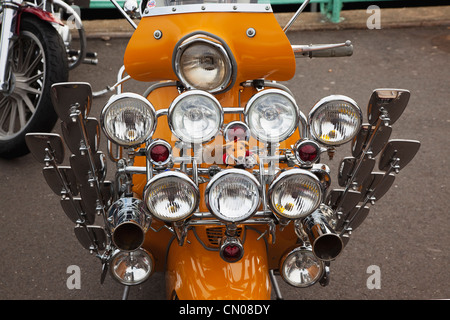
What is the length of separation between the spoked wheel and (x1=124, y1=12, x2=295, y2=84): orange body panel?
6.28 feet

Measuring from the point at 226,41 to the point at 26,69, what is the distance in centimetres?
265

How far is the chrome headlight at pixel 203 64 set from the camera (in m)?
2.03

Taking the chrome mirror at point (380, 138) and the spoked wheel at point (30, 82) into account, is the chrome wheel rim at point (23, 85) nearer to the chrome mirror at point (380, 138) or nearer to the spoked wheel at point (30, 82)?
the spoked wheel at point (30, 82)

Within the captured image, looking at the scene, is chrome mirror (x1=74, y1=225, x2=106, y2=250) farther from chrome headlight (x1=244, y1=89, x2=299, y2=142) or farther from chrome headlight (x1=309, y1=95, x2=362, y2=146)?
chrome headlight (x1=309, y1=95, x2=362, y2=146)

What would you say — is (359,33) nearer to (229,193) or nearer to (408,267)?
(408,267)

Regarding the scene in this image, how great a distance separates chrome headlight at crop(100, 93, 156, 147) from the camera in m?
1.91

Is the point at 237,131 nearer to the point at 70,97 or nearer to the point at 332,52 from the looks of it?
the point at 70,97

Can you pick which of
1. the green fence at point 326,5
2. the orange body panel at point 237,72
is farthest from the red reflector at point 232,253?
the green fence at point 326,5

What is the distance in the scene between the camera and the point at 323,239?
6.39 feet

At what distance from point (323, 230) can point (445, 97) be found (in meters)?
3.42

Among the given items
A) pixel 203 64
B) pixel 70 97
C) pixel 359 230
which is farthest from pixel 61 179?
pixel 359 230

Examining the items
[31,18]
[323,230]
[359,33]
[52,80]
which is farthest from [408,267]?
[359,33]

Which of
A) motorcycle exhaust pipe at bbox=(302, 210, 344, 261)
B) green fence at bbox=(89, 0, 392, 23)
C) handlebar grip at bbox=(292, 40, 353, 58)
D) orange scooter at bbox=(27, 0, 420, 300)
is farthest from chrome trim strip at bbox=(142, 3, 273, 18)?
green fence at bbox=(89, 0, 392, 23)

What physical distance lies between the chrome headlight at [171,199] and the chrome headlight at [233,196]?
0.21 feet
